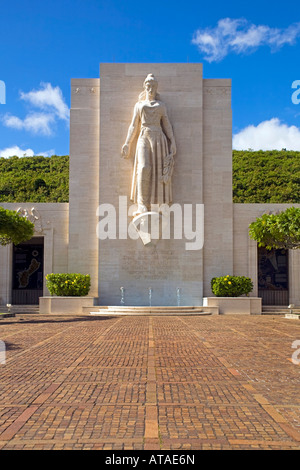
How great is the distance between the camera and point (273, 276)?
2541 cm

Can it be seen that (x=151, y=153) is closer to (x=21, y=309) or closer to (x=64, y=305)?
(x=64, y=305)

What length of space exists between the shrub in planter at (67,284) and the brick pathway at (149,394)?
34.0ft

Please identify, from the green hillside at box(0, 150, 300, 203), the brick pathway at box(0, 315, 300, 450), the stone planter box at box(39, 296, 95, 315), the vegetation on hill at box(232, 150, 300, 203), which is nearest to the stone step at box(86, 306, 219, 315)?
the stone planter box at box(39, 296, 95, 315)

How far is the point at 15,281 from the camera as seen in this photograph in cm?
2558

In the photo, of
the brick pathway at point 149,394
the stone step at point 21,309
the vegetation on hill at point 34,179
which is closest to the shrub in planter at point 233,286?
the stone step at point 21,309

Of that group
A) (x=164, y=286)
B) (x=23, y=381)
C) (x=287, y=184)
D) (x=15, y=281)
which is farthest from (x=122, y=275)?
A: (x=287, y=184)

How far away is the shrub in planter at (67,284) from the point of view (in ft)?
72.6

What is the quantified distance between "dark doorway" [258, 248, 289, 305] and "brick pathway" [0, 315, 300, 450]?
44.6 ft

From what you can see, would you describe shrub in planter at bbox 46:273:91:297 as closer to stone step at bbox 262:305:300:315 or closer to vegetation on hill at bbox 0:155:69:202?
stone step at bbox 262:305:300:315

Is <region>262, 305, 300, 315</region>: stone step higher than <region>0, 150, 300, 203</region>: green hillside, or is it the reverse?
<region>0, 150, 300, 203</region>: green hillside

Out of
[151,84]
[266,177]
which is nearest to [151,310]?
[151,84]

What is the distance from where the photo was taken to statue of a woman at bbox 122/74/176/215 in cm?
2295

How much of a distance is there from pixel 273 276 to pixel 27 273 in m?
13.1

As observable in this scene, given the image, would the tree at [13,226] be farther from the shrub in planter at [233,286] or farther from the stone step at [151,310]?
the shrub in planter at [233,286]
